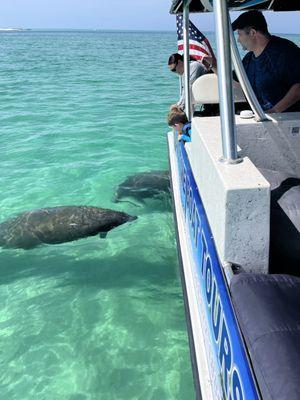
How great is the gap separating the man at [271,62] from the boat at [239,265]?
0.64 meters

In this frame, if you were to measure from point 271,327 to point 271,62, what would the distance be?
2.75m

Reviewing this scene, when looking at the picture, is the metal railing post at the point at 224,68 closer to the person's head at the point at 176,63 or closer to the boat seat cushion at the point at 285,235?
the boat seat cushion at the point at 285,235

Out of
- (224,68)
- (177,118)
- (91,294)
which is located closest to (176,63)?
(177,118)

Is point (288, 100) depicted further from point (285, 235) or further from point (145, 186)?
point (145, 186)

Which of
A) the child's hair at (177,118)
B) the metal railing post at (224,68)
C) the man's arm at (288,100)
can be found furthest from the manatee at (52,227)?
the metal railing post at (224,68)

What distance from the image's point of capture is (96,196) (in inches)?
301

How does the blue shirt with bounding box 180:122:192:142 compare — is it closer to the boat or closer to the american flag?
the boat

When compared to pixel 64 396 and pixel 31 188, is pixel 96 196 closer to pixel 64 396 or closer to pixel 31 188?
pixel 31 188

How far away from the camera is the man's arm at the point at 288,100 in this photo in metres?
3.57

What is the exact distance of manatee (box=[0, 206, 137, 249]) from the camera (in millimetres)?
5453

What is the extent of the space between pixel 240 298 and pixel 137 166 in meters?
7.52

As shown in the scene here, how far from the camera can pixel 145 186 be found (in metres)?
7.24

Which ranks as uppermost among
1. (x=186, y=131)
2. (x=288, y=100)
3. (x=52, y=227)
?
(x=288, y=100)

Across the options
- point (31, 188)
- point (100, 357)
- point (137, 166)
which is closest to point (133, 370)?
point (100, 357)
